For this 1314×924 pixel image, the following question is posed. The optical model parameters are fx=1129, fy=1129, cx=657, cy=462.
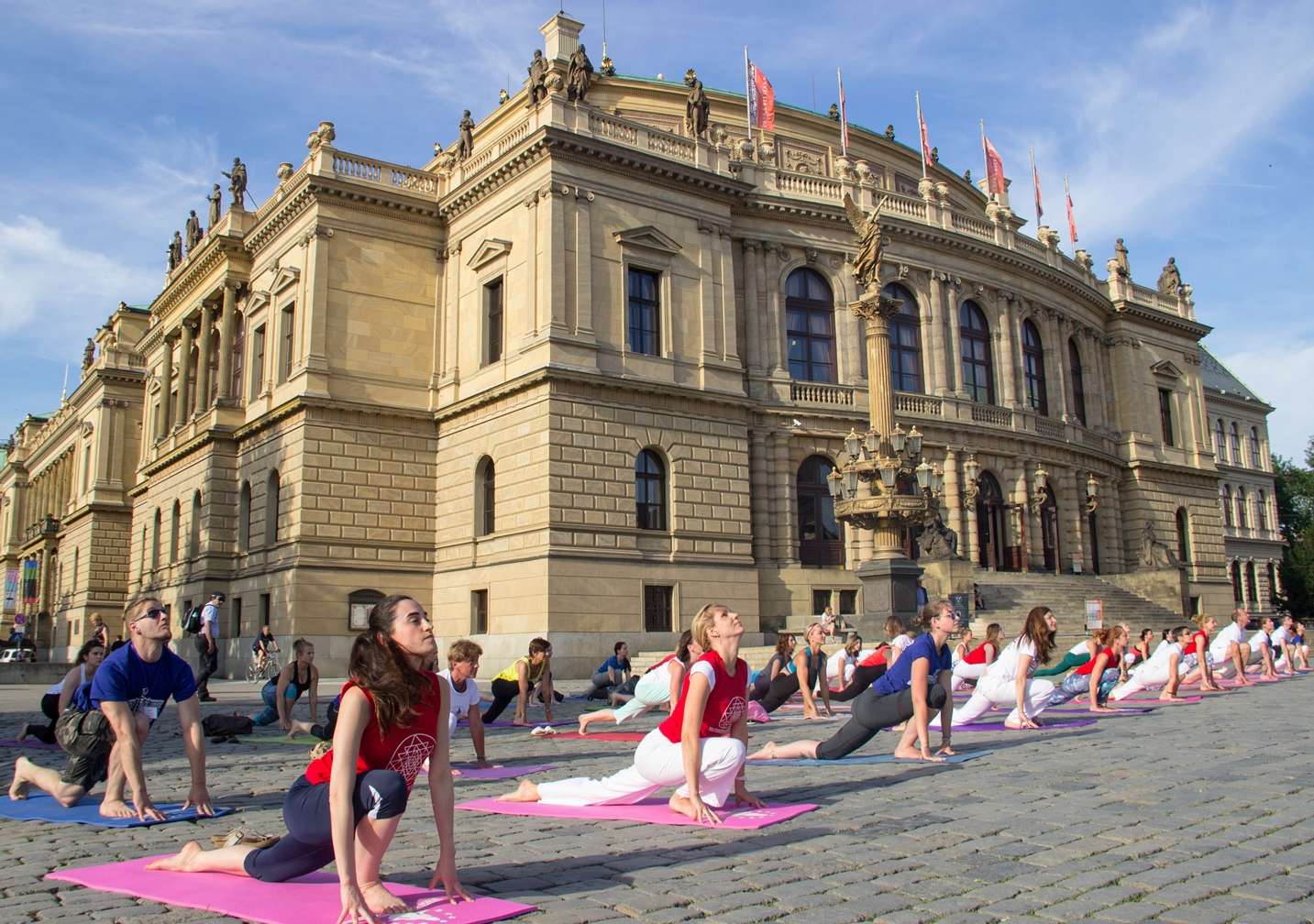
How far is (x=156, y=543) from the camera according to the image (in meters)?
45.6

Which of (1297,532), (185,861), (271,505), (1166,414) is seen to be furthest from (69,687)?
(1297,532)

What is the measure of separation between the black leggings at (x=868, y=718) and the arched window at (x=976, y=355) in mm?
32099

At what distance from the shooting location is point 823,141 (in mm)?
47125

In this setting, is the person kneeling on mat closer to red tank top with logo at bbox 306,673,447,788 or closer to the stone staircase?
red tank top with logo at bbox 306,673,447,788

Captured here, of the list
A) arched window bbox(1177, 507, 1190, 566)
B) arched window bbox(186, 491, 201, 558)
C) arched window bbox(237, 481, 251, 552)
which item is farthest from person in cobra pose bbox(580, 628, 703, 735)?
arched window bbox(1177, 507, 1190, 566)

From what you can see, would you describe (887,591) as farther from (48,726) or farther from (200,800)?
(200,800)

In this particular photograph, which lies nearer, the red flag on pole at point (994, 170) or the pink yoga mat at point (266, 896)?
the pink yoga mat at point (266, 896)

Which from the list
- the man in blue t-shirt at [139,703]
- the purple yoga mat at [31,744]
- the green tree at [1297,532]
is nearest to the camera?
the man in blue t-shirt at [139,703]

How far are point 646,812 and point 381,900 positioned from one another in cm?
333

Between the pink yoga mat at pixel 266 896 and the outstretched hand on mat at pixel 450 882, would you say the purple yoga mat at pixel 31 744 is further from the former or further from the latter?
the outstretched hand on mat at pixel 450 882

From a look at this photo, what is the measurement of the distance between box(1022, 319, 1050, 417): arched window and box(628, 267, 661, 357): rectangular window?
684 inches

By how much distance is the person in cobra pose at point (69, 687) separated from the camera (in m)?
11.6

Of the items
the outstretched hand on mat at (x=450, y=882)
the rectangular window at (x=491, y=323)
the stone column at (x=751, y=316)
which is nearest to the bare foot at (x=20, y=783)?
the outstretched hand on mat at (x=450, y=882)

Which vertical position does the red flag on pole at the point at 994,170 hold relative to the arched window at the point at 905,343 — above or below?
above
